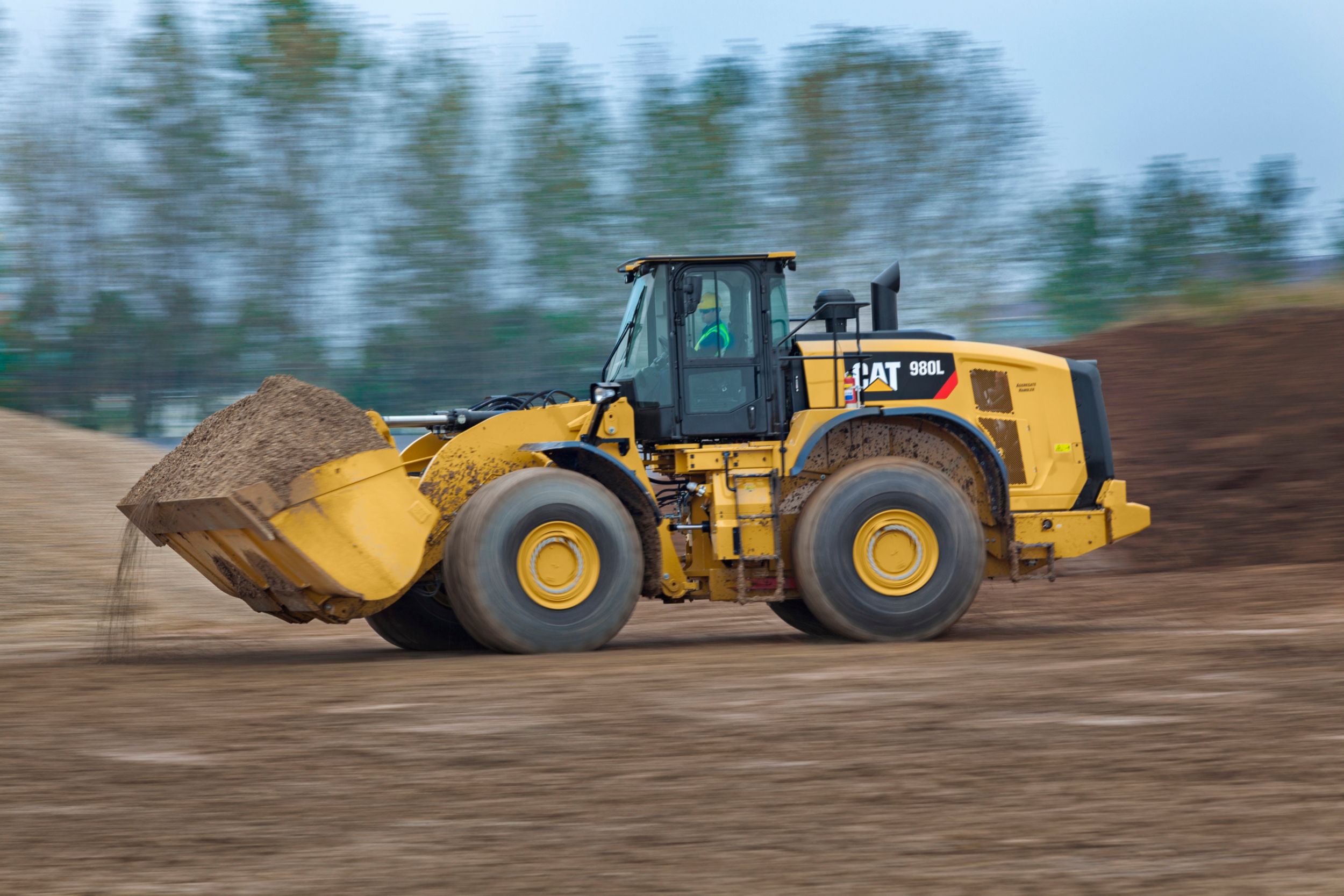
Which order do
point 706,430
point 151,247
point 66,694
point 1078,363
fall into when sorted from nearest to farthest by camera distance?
point 66,694 → point 706,430 → point 1078,363 → point 151,247

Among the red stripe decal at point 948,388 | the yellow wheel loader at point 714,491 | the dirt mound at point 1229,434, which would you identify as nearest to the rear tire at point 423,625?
the yellow wheel loader at point 714,491

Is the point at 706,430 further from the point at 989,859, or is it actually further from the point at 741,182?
the point at 741,182

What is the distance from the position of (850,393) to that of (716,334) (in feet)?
3.31

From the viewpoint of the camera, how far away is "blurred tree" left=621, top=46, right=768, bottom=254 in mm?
23203

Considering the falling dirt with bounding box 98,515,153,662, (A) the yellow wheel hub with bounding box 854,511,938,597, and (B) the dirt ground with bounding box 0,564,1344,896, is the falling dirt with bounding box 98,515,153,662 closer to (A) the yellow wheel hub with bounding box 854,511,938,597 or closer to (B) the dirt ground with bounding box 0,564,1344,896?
(B) the dirt ground with bounding box 0,564,1344,896

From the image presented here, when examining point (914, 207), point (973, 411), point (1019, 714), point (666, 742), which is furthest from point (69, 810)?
point (914, 207)

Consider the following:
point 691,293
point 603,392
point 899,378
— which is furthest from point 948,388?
point 603,392

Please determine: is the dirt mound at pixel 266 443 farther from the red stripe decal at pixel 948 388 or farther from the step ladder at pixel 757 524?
the red stripe decal at pixel 948 388

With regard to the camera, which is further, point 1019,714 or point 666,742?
point 1019,714

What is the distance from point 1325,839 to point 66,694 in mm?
5857

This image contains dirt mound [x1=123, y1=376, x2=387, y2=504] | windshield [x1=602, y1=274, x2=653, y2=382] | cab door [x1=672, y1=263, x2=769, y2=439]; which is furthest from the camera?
Answer: windshield [x1=602, y1=274, x2=653, y2=382]

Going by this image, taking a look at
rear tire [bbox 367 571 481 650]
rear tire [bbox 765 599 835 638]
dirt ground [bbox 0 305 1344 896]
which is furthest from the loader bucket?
rear tire [bbox 765 599 835 638]

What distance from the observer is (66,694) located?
725 centimetres

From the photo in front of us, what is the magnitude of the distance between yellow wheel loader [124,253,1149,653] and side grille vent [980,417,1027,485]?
0.5 inches
